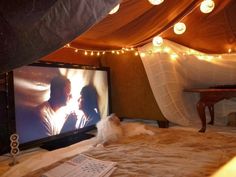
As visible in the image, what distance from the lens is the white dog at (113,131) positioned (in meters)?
2.07

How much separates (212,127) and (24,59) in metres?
2.58

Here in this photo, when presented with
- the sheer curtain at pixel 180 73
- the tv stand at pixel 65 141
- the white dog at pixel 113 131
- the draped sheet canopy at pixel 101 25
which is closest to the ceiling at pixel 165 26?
the draped sheet canopy at pixel 101 25

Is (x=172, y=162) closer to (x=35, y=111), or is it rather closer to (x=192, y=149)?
(x=192, y=149)

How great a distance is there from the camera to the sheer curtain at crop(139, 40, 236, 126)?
2.67m

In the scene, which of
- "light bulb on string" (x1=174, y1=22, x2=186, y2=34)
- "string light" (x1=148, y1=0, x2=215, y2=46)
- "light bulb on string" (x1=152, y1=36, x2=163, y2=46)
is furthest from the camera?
"light bulb on string" (x1=152, y1=36, x2=163, y2=46)

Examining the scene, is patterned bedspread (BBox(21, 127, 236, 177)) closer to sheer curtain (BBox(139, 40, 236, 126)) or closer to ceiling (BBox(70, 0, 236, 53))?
sheer curtain (BBox(139, 40, 236, 126))

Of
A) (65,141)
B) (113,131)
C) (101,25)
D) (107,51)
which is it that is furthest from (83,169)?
(107,51)

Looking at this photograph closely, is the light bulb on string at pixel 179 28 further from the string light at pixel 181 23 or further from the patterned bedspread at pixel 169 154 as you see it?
the patterned bedspread at pixel 169 154

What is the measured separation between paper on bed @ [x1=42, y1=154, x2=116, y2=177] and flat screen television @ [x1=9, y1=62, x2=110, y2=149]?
0.56 m

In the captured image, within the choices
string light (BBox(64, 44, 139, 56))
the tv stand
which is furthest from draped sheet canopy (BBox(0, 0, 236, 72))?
the tv stand

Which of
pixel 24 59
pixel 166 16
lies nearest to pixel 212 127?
pixel 166 16

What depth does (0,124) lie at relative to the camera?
69.4 inches

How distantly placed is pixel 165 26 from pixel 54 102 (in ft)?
→ 4.69

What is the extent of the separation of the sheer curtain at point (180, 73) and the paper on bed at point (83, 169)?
1.47 meters
